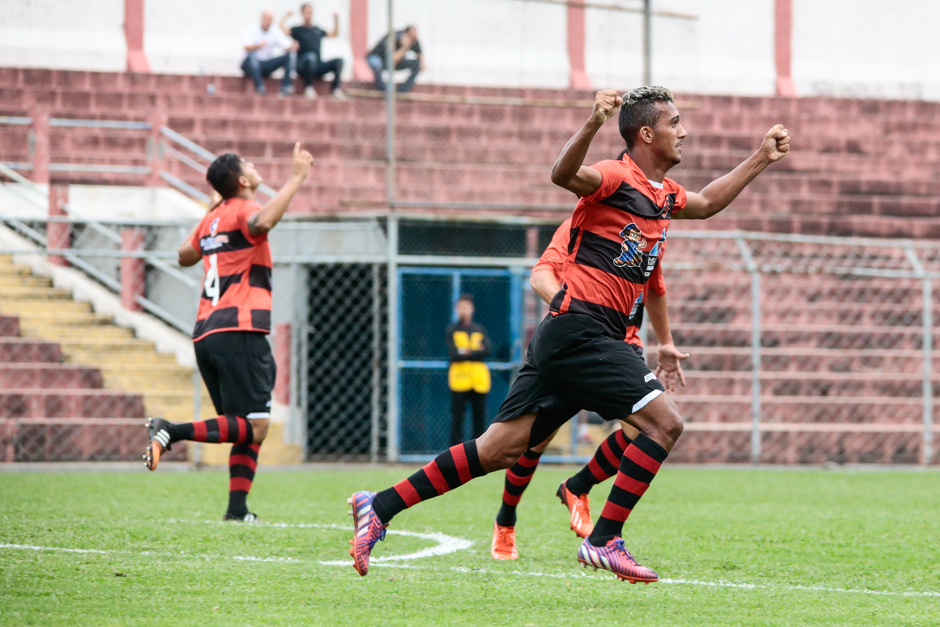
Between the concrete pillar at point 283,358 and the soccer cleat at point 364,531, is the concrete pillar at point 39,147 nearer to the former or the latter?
the concrete pillar at point 283,358

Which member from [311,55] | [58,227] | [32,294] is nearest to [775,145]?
[58,227]

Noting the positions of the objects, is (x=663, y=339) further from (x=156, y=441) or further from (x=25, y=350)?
(x=25, y=350)

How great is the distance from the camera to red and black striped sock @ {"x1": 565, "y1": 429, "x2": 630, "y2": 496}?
6672mm

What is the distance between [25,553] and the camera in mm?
5703

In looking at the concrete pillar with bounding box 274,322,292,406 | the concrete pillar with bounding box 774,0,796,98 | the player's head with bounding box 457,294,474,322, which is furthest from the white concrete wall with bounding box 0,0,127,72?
the concrete pillar with bounding box 774,0,796,98

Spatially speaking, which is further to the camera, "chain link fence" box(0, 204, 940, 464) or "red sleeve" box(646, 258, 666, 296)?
"chain link fence" box(0, 204, 940, 464)

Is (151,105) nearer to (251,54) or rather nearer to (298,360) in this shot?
(251,54)

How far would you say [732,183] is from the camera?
18.0 ft

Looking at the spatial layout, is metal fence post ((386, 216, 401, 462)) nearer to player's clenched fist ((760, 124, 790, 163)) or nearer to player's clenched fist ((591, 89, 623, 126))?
player's clenched fist ((760, 124, 790, 163))

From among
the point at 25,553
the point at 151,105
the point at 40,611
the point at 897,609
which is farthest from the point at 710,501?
the point at 151,105

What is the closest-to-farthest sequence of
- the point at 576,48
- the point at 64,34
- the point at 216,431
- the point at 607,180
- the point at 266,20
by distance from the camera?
the point at 607,180, the point at 216,431, the point at 576,48, the point at 266,20, the point at 64,34

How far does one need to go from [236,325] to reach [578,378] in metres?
2.74

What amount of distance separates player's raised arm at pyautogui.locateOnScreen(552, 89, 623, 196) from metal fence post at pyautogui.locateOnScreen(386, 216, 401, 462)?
25.7ft

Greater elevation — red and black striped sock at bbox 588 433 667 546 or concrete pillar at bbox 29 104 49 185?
concrete pillar at bbox 29 104 49 185
